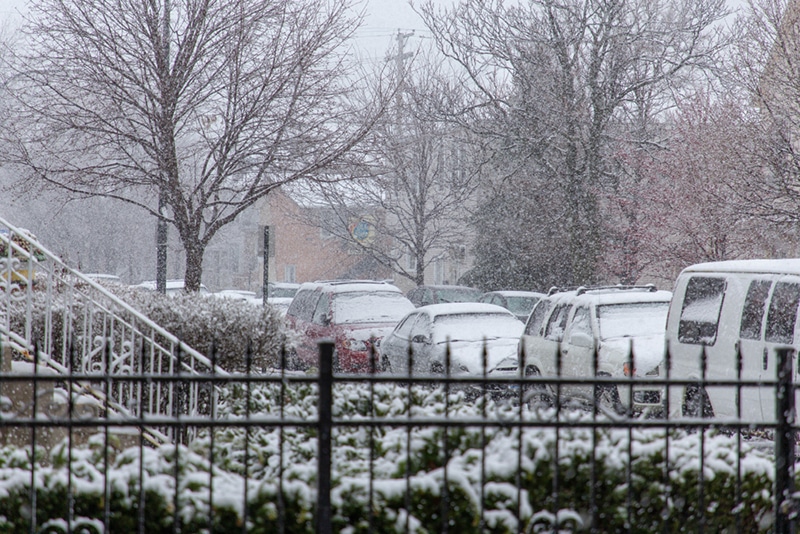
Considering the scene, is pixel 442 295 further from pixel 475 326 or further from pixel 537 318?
pixel 537 318

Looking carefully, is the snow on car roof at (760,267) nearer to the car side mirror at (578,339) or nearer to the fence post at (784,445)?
the car side mirror at (578,339)

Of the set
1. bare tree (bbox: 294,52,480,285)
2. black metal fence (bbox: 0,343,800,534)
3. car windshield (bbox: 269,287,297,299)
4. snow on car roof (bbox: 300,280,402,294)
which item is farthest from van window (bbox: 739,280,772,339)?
car windshield (bbox: 269,287,297,299)

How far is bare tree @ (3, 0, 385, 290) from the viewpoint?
13.1 meters

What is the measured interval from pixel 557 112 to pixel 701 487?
792 inches

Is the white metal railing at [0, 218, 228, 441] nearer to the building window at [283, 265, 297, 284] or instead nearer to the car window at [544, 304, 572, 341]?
the car window at [544, 304, 572, 341]

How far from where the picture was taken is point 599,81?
2336 cm

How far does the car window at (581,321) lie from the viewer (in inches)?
452

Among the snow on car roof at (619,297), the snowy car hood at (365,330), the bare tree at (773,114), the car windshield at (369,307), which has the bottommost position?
the snowy car hood at (365,330)

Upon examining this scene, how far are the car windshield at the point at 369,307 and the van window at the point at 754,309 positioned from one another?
8.46 m

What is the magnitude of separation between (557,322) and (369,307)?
5.11 meters

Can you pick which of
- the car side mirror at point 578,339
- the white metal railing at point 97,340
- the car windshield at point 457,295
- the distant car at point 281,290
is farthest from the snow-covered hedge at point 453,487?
the distant car at point 281,290

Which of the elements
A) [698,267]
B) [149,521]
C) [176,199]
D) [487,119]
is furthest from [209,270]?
[149,521]

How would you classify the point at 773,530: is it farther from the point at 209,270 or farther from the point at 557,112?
the point at 209,270

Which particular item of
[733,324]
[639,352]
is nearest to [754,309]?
[733,324]
